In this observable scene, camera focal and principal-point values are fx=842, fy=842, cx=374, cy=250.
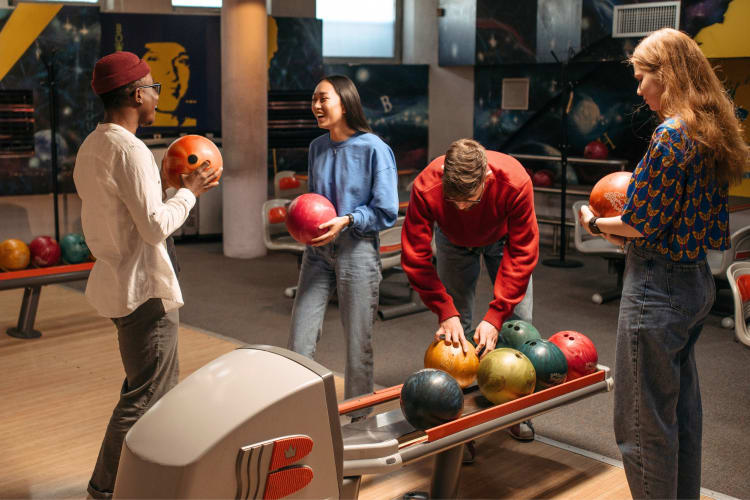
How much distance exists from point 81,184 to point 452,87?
26.0ft

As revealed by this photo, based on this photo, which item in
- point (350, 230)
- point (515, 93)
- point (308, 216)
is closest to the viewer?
point (308, 216)

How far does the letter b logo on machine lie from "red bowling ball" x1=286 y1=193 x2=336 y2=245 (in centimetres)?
134

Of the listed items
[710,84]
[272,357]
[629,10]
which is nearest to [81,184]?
[272,357]

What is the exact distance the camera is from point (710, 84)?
8.00 feet

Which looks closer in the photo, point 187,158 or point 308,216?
point 187,158

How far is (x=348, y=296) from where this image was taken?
11.5 ft

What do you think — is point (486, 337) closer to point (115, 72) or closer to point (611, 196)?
point (611, 196)

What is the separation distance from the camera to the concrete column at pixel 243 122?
25.5 ft

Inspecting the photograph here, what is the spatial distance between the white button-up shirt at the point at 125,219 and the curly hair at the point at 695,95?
61.4 inches

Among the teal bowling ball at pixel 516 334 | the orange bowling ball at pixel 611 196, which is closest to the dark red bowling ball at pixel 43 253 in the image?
the teal bowling ball at pixel 516 334

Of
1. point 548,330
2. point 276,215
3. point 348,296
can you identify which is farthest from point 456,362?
point 276,215

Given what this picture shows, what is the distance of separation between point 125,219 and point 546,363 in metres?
1.57

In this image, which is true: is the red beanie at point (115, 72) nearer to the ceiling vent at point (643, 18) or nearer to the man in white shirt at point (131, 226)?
the man in white shirt at point (131, 226)

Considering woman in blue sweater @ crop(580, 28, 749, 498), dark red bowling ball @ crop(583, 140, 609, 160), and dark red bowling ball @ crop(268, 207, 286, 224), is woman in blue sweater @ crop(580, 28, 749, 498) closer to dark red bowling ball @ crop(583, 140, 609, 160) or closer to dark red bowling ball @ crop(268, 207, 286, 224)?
dark red bowling ball @ crop(268, 207, 286, 224)
